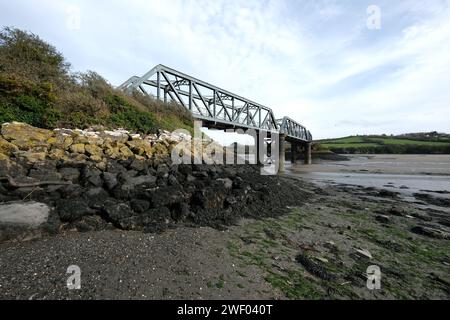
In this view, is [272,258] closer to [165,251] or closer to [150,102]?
[165,251]

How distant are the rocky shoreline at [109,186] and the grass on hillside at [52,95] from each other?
3.02 feet

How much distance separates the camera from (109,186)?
23.4 ft

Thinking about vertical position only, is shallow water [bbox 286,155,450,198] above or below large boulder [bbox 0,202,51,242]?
below

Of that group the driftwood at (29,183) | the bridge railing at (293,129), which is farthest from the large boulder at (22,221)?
the bridge railing at (293,129)

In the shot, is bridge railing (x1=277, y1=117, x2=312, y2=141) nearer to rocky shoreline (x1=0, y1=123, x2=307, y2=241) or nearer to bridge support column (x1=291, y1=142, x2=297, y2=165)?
bridge support column (x1=291, y1=142, x2=297, y2=165)

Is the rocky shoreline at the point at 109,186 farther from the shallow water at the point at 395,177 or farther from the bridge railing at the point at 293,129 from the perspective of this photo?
the bridge railing at the point at 293,129

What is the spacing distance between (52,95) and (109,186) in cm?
519

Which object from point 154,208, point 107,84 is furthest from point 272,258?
point 107,84

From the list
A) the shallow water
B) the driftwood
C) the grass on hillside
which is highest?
the grass on hillside

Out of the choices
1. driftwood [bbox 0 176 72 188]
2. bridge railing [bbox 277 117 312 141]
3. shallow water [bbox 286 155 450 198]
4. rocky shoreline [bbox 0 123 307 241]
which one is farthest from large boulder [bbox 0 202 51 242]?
bridge railing [bbox 277 117 312 141]

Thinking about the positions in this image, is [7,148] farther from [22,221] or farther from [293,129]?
[293,129]

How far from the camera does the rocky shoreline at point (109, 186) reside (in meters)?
5.93

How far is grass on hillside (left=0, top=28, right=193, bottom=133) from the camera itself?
8.32m

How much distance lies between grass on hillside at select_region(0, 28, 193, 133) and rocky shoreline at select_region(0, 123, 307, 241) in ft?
3.02
